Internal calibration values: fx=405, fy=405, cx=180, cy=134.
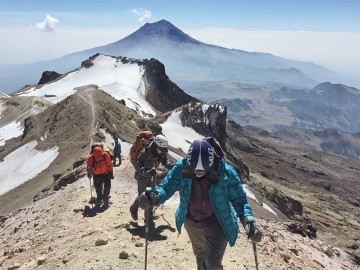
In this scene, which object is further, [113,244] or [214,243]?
[113,244]

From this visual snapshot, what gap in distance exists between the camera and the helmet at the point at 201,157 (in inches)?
272

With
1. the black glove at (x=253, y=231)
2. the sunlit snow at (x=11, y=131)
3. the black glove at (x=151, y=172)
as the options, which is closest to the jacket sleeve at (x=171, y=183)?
the black glove at (x=253, y=231)

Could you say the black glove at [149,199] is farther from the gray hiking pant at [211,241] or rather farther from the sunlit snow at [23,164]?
the sunlit snow at [23,164]

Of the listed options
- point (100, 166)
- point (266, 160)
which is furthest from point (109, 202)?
point (266, 160)

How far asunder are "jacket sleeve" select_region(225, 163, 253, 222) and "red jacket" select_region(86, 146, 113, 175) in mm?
9645

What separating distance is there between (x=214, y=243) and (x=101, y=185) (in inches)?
395

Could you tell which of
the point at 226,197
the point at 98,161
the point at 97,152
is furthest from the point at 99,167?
the point at 226,197

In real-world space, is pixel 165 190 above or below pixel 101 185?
above

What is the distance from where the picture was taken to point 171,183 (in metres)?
7.64

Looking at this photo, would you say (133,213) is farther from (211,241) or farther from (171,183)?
(211,241)

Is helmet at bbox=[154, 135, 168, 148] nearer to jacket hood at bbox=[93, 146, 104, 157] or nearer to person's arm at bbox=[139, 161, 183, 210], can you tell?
person's arm at bbox=[139, 161, 183, 210]

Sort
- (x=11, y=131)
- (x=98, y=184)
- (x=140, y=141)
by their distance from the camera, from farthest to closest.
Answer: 1. (x=11, y=131)
2. (x=98, y=184)
3. (x=140, y=141)

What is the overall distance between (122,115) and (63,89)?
182 feet

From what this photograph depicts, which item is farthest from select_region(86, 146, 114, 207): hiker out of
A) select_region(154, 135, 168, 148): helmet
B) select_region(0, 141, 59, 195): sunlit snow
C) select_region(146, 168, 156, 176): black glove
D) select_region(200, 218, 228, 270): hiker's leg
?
select_region(0, 141, 59, 195): sunlit snow
